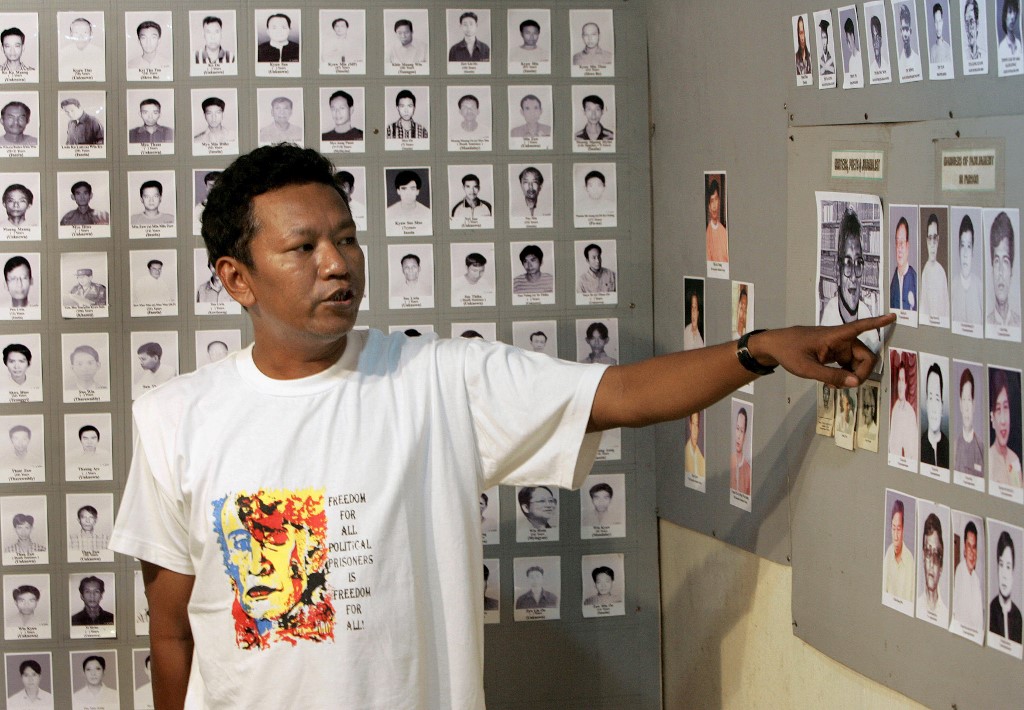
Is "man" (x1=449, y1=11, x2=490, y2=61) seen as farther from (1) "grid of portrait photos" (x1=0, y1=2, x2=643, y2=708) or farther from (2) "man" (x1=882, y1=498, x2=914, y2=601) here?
(2) "man" (x1=882, y1=498, x2=914, y2=601)

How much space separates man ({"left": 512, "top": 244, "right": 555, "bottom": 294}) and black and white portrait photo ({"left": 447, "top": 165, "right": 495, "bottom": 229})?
0.40 ft

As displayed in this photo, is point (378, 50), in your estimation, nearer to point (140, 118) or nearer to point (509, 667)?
point (140, 118)

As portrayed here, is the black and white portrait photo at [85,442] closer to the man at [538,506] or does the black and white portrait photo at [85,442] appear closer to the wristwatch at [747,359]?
the man at [538,506]

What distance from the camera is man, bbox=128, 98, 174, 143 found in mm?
2506

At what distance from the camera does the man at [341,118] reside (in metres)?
2.54

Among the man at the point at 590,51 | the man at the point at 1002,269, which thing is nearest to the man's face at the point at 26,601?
the man at the point at 590,51

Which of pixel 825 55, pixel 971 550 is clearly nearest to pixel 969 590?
pixel 971 550

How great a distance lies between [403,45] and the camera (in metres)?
2.54

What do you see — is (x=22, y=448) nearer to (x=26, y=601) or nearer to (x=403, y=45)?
(x=26, y=601)

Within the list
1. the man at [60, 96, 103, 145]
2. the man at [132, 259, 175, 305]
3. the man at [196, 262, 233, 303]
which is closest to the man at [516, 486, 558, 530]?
the man at [196, 262, 233, 303]

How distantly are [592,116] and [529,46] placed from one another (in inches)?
8.2

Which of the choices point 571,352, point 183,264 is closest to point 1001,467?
point 571,352

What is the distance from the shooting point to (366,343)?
5.57 feet

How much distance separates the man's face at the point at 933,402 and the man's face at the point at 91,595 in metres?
1.84
